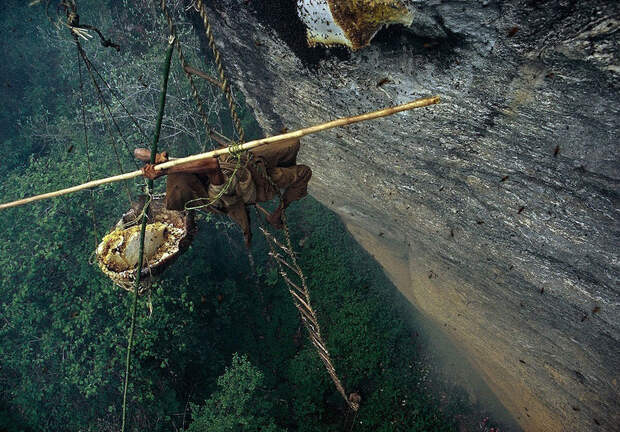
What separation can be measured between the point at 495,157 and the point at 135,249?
466cm

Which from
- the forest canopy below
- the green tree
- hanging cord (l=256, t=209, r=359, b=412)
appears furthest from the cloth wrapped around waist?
the green tree

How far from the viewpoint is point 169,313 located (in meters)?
8.24

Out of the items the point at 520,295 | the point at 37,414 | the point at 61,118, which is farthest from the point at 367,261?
the point at 61,118

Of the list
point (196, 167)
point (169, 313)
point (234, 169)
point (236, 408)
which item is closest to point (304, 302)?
point (234, 169)

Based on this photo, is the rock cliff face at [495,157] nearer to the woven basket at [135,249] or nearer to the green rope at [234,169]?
the green rope at [234,169]

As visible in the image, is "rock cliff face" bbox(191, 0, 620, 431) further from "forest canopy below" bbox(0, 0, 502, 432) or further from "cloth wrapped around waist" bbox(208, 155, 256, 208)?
"forest canopy below" bbox(0, 0, 502, 432)

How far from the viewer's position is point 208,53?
30.5 ft

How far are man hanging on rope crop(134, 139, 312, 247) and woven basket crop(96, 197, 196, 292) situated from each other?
0.97 meters

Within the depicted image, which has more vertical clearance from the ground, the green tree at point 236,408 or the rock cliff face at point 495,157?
the rock cliff face at point 495,157

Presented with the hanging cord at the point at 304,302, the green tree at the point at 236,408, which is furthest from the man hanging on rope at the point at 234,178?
the green tree at the point at 236,408

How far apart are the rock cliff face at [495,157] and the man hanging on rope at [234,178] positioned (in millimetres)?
1582

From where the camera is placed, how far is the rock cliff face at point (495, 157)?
3271 millimetres

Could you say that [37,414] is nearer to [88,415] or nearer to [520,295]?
[88,415]

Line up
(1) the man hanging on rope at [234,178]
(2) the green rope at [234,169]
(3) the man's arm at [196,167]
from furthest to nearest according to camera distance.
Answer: (1) the man hanging on rope at [234,178], (3) the man's arm at [196,167], (2) the green rope at [234,169]
